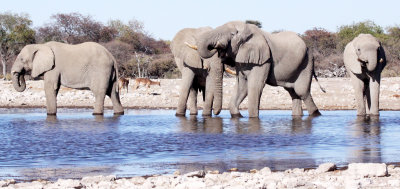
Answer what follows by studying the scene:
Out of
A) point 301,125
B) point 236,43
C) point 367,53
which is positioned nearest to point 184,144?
point 301,125

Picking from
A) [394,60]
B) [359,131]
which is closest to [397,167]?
[359,131]

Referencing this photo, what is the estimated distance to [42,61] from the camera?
17.5m

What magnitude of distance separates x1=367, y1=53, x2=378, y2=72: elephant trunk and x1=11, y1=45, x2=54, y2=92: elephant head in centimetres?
659

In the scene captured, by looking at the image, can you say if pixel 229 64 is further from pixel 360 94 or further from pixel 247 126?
pixel 360 94

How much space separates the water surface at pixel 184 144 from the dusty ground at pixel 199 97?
5207mm

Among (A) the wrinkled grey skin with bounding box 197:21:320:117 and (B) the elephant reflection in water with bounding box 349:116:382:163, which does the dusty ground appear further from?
(B) the elephant reflection in water with bounding box 349:116:382:163

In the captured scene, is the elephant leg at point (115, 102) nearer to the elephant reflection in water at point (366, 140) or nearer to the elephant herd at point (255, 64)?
the elephant herd at point (255, 64)

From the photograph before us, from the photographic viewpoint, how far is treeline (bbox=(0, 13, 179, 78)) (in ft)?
134

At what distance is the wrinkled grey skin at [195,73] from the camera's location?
1550 cm

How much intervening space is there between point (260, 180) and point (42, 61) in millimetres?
11473

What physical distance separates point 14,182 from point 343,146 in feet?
15.1

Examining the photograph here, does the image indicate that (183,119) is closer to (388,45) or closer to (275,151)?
(275,151)

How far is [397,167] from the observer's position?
307 inches

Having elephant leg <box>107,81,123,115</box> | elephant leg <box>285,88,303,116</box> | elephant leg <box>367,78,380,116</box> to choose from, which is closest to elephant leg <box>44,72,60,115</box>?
elephant leg <box>107,81,123,115</box>
